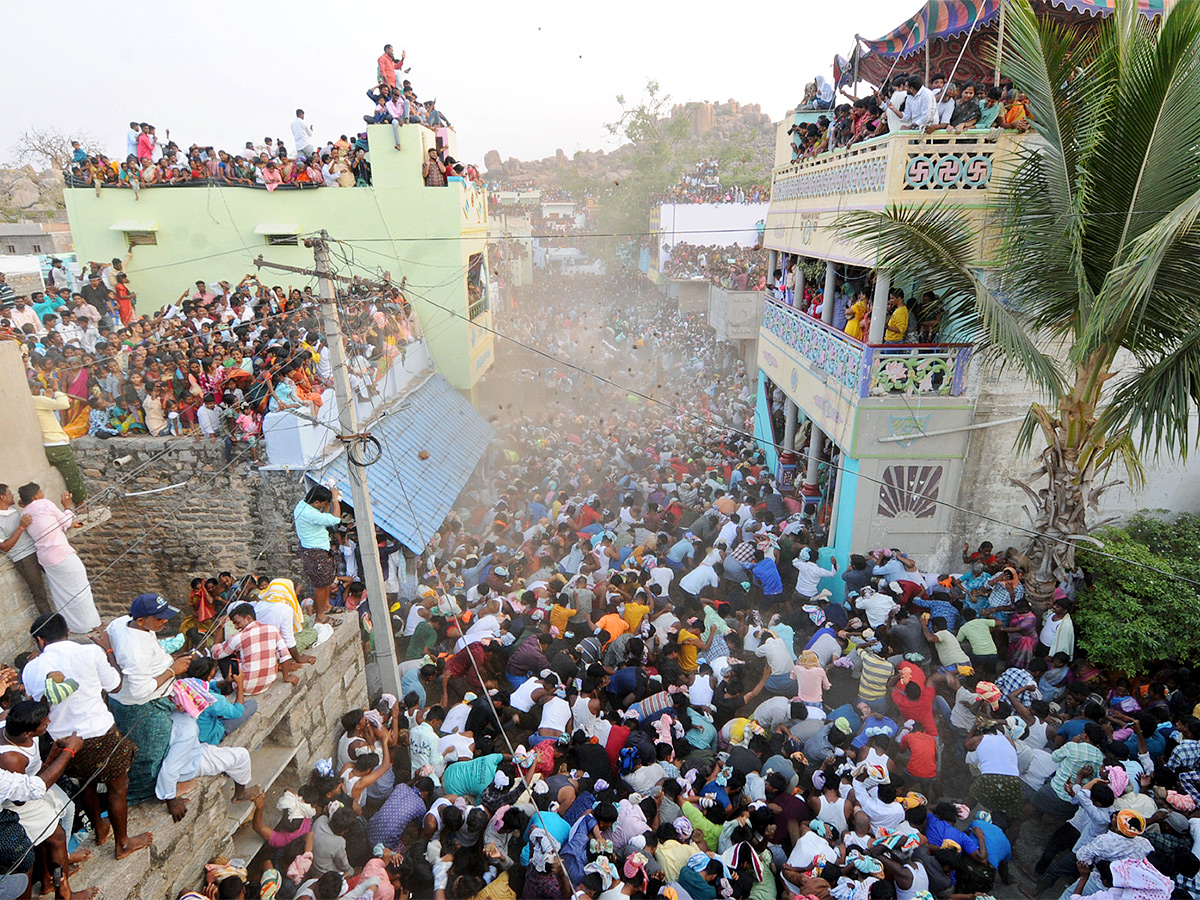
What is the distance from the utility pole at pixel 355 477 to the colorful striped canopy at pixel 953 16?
787 centimetres

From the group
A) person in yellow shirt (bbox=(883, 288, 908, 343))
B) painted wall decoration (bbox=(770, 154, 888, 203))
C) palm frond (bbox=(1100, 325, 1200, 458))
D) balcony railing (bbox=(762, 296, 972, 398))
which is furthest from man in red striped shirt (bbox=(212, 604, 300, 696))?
painted wall decoration (bbox=(770, 154, 888, 203))

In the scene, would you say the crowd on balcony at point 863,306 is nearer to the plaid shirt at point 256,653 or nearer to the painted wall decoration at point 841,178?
the painted wall decoration at point 841,178

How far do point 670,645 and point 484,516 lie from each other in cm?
660

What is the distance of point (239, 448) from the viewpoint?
949 cm

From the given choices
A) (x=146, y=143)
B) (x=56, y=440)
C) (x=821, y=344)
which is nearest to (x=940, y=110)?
(x=821, y=344)

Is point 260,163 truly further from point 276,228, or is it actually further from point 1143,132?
point 1143,132

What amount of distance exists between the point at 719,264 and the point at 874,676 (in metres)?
21.7

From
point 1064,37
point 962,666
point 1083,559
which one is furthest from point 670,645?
point 1064,37

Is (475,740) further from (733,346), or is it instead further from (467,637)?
(733,346)

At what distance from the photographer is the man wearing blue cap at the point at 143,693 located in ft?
14.4

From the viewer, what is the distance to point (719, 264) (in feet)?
86.1

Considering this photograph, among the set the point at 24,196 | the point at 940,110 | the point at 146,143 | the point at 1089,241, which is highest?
the point at 146,143

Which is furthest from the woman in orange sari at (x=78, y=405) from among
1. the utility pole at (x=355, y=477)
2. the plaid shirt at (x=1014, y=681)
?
the plaid shirt at (x=1014, y=681)

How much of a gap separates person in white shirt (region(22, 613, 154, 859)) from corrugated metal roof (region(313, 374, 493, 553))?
17.3 feet
